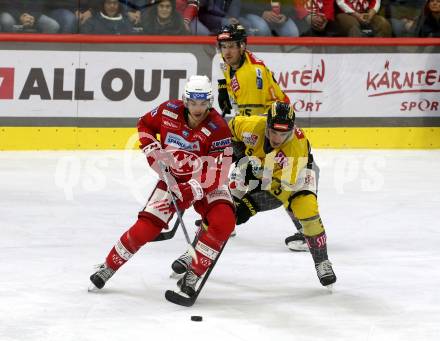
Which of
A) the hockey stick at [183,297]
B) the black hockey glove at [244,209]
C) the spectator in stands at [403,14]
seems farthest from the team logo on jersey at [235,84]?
the spectator in stands at [403,14]

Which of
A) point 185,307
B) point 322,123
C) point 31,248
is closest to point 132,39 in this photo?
point 322,123

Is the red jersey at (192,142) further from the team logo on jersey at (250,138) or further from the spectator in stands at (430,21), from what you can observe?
the spectator in stands at (430,21)

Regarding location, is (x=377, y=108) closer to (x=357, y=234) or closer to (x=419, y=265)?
(x=357, y=234)

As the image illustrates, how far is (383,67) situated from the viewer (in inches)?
426

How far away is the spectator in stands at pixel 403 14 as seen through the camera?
432 inches

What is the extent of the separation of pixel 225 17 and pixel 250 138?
4229 mm

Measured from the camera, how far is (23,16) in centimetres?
984

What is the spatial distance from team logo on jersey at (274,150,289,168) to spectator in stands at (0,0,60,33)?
4.22m

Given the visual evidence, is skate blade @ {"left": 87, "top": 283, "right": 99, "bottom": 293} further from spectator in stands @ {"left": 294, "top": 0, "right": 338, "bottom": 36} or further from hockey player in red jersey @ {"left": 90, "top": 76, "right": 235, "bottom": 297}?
spectator in stands @ {"left": 294, "top": 0, "right": 338, "bottom": 36}

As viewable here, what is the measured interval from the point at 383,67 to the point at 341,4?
2.33 ft

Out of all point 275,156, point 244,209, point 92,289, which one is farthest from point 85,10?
point 92,289

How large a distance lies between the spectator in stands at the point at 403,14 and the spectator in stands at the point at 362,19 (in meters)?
0.08

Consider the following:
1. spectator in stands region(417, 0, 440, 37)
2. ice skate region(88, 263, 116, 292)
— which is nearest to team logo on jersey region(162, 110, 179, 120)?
ice skate region(88, 263, 116, 292)

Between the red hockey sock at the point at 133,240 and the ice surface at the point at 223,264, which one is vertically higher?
the red hockey sock at the point at 133,240
